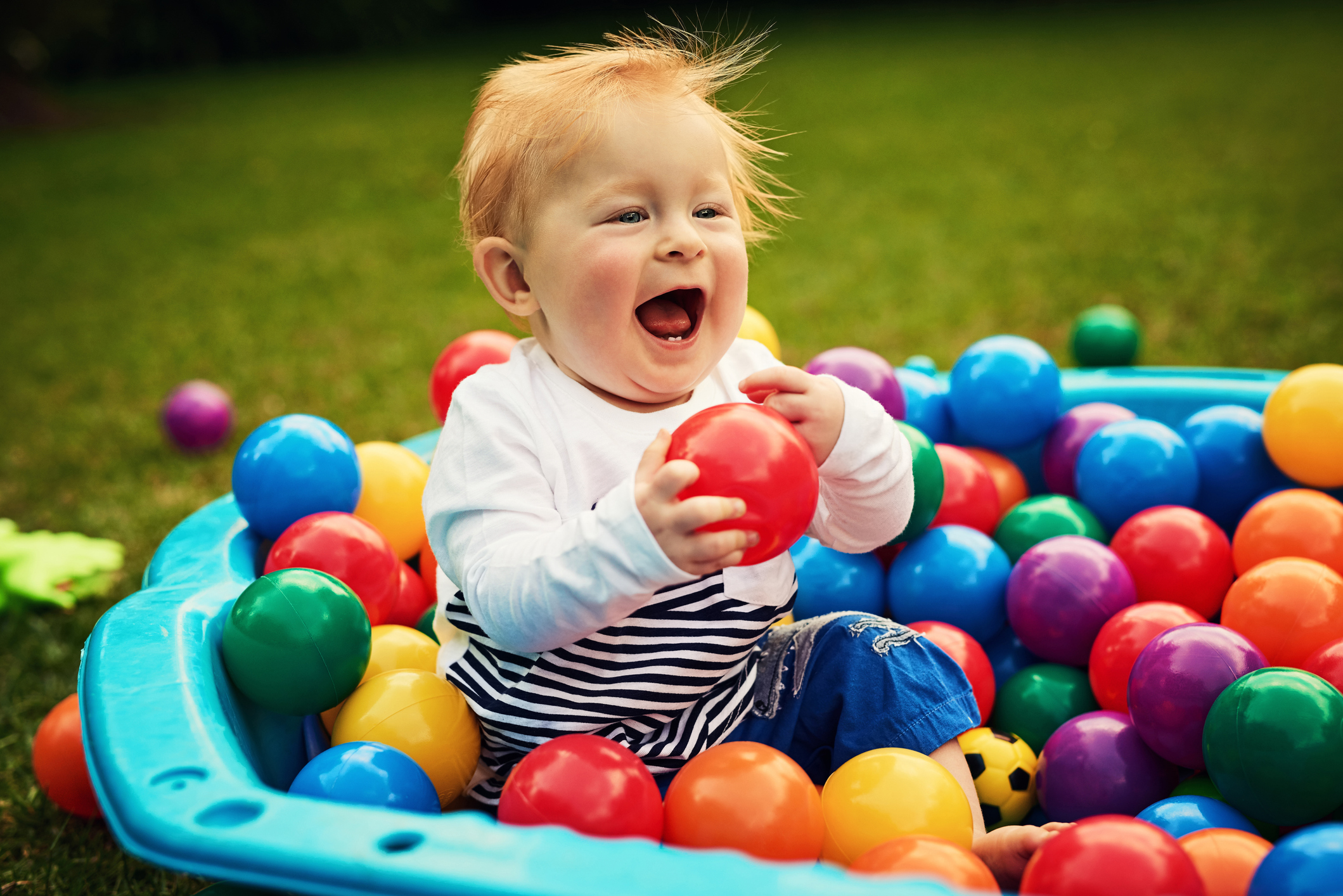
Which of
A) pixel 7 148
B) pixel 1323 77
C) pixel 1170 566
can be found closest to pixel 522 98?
pixel 1170 566

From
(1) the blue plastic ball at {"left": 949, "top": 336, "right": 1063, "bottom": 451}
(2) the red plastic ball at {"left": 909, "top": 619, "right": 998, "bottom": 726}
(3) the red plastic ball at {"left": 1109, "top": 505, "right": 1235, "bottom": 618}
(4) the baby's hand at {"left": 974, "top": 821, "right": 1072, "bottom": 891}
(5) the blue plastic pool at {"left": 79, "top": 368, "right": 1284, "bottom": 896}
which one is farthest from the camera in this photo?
(1) the blue plastic ball at {"left": 949, "top": 336, "right": 1063, "bottom": 451}

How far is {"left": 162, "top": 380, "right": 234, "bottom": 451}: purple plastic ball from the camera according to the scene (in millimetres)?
3135

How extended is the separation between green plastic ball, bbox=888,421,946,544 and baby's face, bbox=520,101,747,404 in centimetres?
53

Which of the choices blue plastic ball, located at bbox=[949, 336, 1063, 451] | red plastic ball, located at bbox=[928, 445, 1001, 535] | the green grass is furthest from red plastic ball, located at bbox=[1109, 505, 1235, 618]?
the green grass

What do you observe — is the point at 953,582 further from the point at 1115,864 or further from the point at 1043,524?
the point at 1115,864

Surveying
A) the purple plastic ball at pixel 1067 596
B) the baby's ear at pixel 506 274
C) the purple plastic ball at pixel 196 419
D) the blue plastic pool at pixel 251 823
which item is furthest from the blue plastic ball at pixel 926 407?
the purple plastic ball at pixel 196 419

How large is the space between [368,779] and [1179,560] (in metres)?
1.33

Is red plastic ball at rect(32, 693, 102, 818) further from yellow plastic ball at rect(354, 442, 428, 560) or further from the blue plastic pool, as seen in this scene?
yellow plastic ball at rect(354, 442, 428, 560)

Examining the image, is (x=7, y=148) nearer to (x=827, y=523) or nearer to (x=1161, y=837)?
(x=827, y=523)

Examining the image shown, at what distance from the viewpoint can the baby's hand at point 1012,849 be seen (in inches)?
50.4

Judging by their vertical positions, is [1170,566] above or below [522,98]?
below

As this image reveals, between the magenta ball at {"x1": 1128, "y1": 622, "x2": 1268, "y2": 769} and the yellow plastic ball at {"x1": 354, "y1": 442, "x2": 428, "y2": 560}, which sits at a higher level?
the magenta ball at {"x1": 1128, "y1": 622, "x2": 1268, "y2": 769}

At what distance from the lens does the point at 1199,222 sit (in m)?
4.71

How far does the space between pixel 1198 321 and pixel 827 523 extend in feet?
8.47
